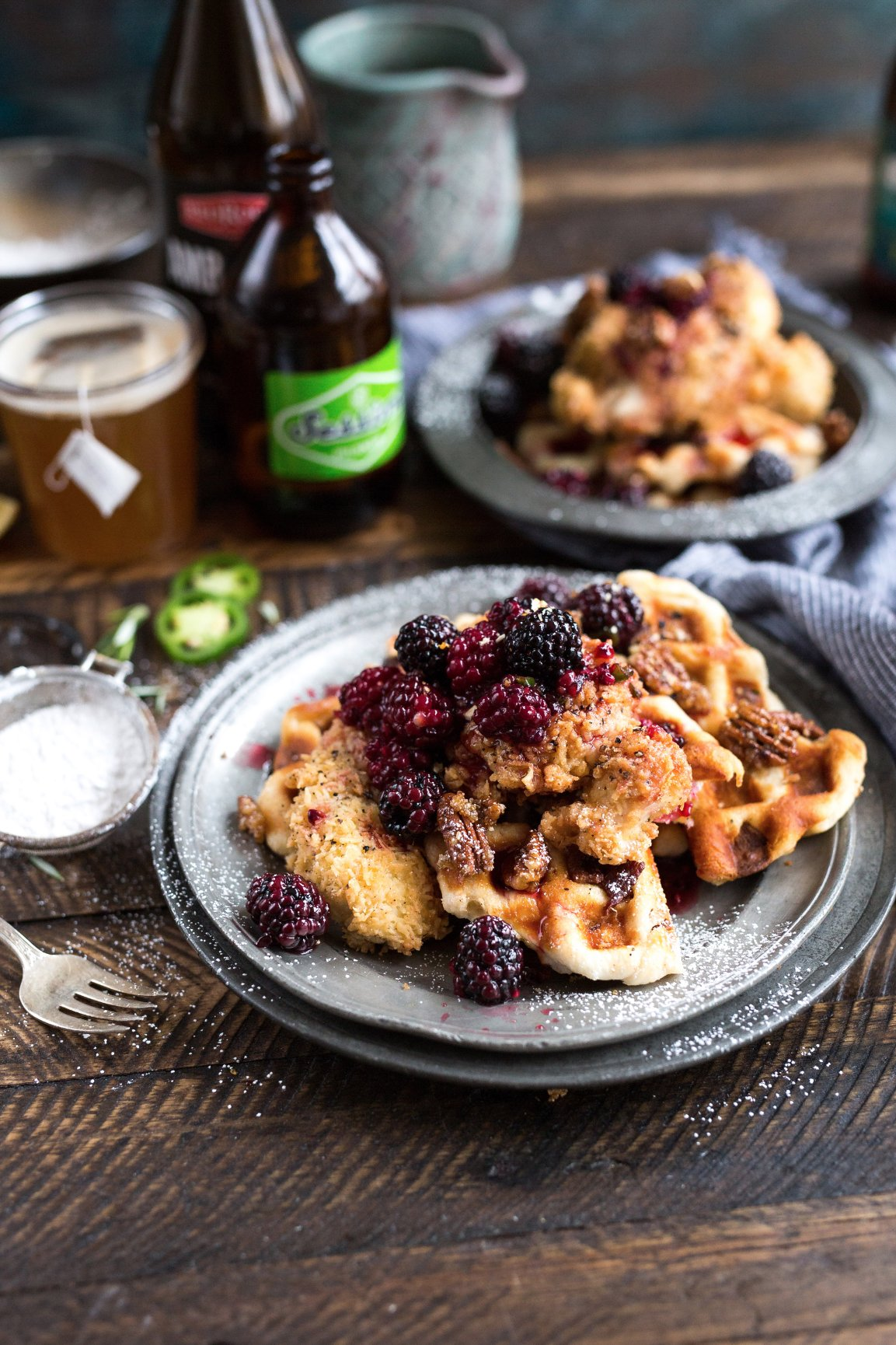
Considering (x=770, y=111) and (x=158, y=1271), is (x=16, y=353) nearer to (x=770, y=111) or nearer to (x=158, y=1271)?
(x=158, y=1271)

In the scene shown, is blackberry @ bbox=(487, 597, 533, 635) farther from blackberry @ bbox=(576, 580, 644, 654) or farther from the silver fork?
the silver fork

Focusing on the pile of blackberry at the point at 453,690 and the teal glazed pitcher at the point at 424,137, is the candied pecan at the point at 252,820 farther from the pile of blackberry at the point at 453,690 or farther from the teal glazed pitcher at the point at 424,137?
the teal glazed pitcher at the point at 424,137

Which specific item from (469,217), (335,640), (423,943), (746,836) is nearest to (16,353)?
(335,640)

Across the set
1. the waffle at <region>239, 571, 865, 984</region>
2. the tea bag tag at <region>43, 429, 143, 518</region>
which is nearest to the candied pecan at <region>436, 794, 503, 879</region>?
the waffle at <region>239, 571, 865, 984</region>

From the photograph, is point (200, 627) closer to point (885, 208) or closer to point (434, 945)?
point (434, 945)

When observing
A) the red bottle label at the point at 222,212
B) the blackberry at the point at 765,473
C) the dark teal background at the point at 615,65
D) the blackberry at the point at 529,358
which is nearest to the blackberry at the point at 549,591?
the blackberry at the point at 765,473

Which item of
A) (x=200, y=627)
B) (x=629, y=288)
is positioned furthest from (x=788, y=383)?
(x=200, y=627)
